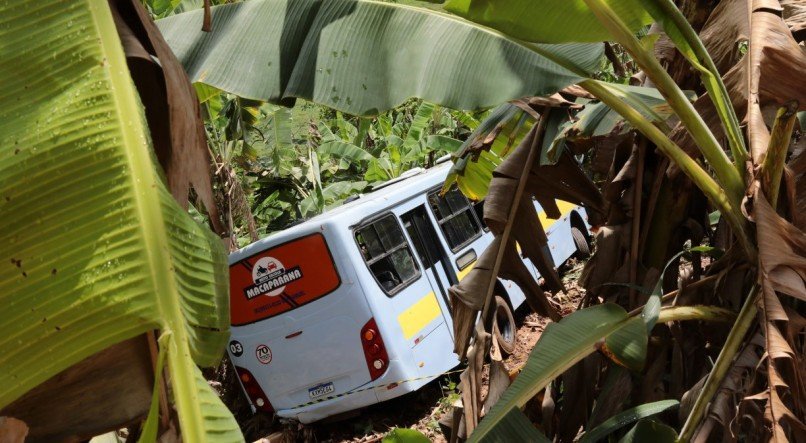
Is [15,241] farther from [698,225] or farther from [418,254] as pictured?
[418,254]

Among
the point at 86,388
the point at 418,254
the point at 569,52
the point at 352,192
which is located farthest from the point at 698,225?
the point at 352,192

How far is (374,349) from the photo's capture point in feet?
25.7

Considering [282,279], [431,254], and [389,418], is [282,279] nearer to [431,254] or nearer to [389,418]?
[431,254]

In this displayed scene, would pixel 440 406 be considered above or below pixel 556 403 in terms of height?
below

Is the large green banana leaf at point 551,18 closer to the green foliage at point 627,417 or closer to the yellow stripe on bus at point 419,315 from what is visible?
the green foliage at point 627,417

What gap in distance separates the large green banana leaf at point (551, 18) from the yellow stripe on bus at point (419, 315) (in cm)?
592

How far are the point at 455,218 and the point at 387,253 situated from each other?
5.66 ft

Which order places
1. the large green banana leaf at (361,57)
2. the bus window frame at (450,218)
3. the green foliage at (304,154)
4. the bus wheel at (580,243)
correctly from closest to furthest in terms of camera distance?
the large green banana leaf at (361,57) → the bus window frame at (450,218) → the green foliage at (304,154) → the bus wheel at (580,243)

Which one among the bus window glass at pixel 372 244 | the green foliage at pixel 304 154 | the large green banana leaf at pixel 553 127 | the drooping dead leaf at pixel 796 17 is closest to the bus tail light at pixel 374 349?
the bus window glass at pixel 372 244

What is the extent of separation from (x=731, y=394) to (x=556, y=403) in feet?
3.44

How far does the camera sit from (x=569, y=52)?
2596mm

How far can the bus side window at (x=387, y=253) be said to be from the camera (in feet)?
26.6

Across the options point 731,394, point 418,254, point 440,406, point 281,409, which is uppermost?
point 731,394

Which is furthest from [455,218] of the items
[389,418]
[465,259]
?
[389,418]
